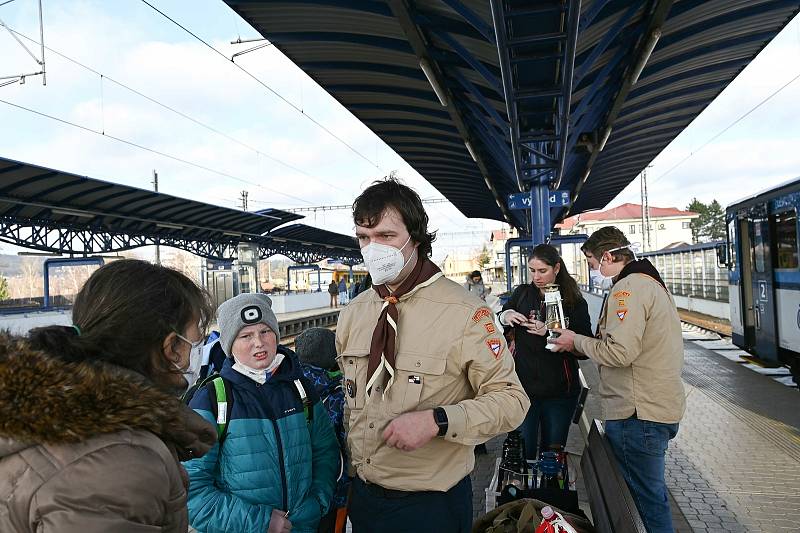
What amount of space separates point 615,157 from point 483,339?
11657 mm

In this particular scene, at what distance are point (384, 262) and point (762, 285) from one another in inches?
358

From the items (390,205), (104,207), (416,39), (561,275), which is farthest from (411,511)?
(104,207)

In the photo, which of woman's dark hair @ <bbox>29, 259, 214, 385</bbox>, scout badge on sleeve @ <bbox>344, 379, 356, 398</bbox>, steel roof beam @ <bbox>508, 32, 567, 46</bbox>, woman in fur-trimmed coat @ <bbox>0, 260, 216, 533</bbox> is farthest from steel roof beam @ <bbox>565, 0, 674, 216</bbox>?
woman in fur-trimmed coat @ <bbox>0, 260, 216, 533</bbox>

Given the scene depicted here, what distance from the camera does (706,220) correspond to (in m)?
78.9

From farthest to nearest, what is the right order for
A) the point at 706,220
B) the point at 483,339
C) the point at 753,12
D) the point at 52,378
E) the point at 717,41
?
the point at 706,220, the point at 717,41, the point at 753,12, the point at 483,339, the point at 52,378

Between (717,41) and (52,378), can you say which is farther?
(717,41)

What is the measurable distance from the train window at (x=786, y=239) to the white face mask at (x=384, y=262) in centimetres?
782

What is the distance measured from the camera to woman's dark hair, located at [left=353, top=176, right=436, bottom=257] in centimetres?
213

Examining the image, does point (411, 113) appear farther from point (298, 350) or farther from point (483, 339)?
point (483, 339)

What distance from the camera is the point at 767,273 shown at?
29.0ft

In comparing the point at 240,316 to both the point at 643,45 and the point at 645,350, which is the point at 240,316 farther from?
the point at 643,45

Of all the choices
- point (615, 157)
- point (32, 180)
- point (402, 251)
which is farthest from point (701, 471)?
point (32, 180)

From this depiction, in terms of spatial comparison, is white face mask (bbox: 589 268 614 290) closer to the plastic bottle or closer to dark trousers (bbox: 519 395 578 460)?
dark trousers (bbox: 519 395 578 460)

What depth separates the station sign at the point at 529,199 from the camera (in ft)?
37.4
